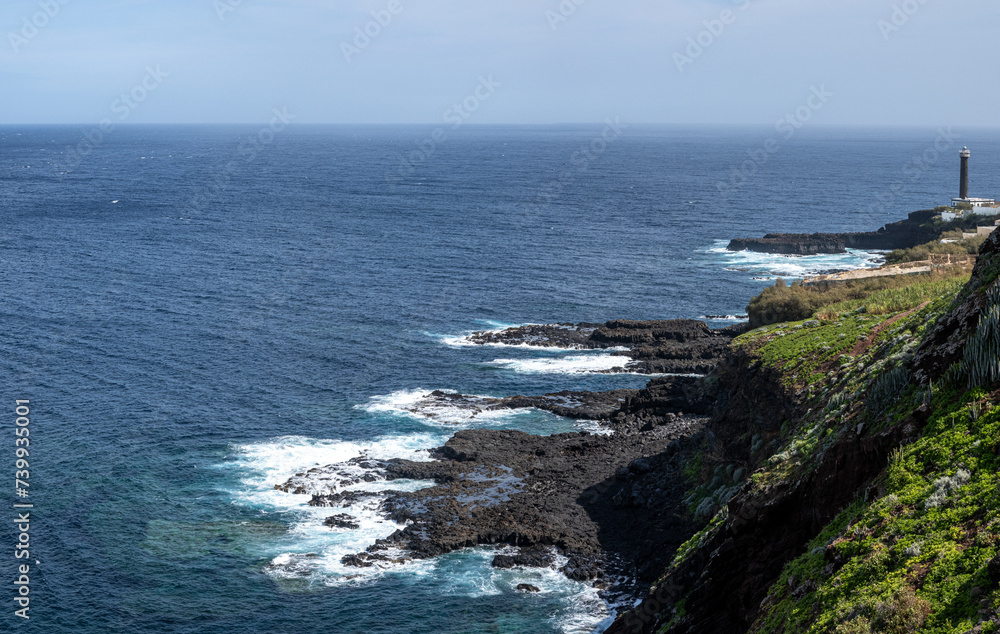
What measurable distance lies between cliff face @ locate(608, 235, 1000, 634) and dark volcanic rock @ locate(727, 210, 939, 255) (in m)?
83.3

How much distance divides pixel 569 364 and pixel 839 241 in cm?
6090

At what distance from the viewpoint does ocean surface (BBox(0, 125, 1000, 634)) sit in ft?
117

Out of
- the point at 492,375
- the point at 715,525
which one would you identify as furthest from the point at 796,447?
the point at 492,375

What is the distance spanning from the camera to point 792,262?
10519 centimetres

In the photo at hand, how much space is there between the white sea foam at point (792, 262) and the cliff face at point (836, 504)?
68.4 metres

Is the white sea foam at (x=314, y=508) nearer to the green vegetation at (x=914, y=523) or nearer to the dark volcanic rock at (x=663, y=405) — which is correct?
the dark volcanic rock at (x=663, y=405)

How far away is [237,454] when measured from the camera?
5003 cm

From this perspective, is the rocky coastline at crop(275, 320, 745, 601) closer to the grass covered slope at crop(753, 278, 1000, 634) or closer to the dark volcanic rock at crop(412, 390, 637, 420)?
the dark volcanic rock at crop(412, 390, 637, 420)

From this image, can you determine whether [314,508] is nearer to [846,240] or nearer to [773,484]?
[773,484]

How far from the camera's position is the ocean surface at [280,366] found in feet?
117

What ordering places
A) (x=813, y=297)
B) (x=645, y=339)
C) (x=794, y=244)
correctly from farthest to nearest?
(x=794, y=244), (x=645, y=339), (x=813, y=297)

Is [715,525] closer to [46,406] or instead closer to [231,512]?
[231,512]

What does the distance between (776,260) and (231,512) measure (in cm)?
8145

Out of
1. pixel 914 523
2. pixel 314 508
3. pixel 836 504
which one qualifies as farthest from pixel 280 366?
pixel 914 523
